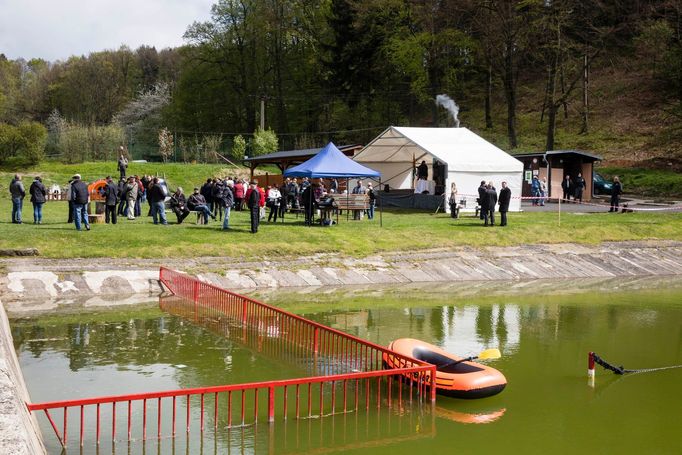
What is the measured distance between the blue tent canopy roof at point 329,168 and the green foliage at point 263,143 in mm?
27327

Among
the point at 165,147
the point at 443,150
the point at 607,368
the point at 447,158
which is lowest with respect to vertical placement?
the point at 607,368

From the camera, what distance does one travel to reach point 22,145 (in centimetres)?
4997

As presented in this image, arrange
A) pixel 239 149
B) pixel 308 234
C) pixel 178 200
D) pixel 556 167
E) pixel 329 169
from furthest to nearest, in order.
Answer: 1. pixel 239 149
2. pixel 556 167
3. pixel 329 169
4. pixel 178 200
5. pixel 308 234

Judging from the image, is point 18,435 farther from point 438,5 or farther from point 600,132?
point 438,5

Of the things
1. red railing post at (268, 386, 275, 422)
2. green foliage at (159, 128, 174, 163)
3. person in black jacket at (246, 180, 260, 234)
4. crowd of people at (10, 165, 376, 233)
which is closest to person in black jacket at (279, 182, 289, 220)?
crowd of people at (10, 165, 376, 233)

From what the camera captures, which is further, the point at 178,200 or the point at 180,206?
the point at 178,200

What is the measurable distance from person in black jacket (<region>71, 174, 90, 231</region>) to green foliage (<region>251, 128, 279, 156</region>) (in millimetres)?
32100

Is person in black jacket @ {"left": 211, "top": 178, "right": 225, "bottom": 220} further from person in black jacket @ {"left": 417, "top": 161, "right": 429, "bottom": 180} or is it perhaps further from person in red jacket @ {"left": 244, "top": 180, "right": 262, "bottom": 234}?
person in black jacket @ {"left": 417, "top": 161, "right": 429, "bottom": 180}

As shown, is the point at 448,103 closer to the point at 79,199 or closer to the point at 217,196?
the point at 217,196

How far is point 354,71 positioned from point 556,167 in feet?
98.7

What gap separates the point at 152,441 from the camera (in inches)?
370

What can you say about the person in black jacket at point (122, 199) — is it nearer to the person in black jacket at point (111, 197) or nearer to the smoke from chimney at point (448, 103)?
the person in black jacket at point (111, 197)

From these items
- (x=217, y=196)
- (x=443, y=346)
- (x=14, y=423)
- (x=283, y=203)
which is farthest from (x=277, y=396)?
(x=283, y=203)

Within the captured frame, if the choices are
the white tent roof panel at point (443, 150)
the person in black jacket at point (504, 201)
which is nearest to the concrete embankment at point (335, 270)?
the person in black jacket at point (504, 201)
